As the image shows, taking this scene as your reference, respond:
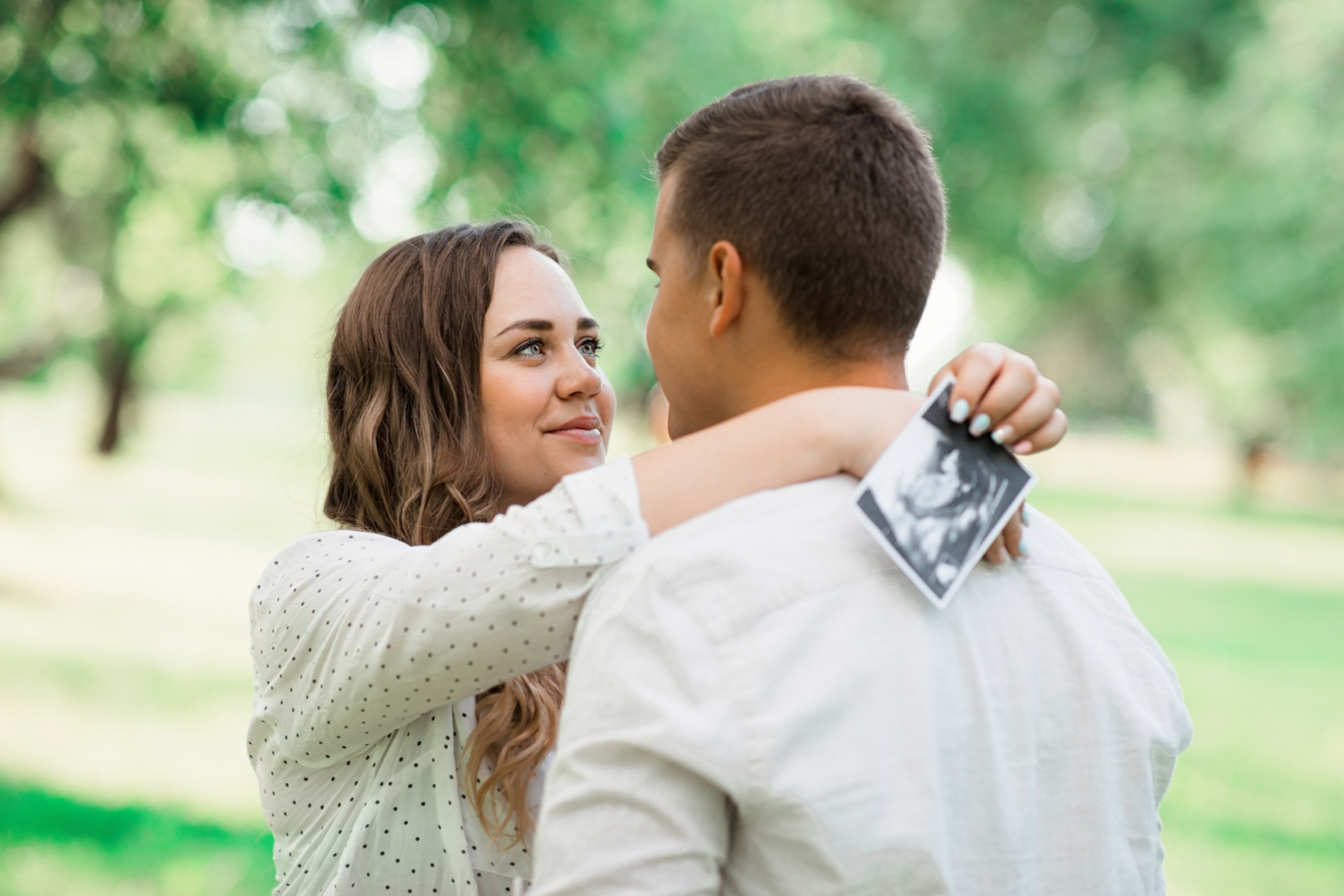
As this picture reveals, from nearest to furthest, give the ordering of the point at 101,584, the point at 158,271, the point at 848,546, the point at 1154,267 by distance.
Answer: the point at 848,546 < the point at 101,584 < the point at 158,271 < the point at 1154,267

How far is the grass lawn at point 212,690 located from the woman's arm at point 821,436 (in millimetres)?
1611

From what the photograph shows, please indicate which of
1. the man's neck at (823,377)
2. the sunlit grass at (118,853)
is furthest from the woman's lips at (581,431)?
the sunlit grass at (118,853)

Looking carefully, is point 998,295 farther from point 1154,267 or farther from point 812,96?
point 812,96

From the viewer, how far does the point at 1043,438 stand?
5.20 ft

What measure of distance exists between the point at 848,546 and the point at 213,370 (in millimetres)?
34688

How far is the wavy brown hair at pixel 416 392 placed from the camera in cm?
255

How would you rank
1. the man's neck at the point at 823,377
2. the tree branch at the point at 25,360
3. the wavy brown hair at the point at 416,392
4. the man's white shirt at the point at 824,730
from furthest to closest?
the tree branch at the point at 25,360 → the wavy brown hair at the point at 416,392 → the man's neck at the point at 823,377 → the man's white shirt at the point at 824,730

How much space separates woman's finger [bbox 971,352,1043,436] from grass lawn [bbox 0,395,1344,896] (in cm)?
188

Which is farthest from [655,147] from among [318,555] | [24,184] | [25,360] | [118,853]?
[25,360]

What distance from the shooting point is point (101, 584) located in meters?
15.0

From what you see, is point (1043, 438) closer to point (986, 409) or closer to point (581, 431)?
point (986, 409)

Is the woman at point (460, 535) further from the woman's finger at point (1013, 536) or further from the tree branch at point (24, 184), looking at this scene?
the tree branch at point (24, 184)

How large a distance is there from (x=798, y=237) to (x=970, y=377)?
0.95ft

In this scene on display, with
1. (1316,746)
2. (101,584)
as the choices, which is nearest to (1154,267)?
(1316,746)
